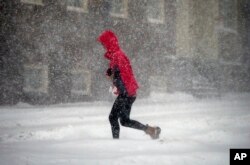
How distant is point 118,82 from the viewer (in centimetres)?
569

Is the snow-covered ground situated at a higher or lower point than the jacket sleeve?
lower

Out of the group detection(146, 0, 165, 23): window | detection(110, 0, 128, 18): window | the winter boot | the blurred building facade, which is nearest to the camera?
the winter boot

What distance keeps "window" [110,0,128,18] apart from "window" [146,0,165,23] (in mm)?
1692

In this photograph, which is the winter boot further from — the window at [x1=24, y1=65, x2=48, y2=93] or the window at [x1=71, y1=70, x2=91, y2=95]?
the window at [x1=71, y1=70, x2=91, y2=95]

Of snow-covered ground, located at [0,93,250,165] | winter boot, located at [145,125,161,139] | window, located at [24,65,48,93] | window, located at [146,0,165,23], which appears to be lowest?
snow-covered ground, located at [0,93,250,165]

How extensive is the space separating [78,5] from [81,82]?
3.10 metres

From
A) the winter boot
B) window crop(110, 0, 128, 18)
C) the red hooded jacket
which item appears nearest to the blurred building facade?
window crop(110, 0, 128, 18)

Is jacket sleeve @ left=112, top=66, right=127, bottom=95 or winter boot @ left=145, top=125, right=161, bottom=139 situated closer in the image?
jacket sleeve @ left=112, top=66, right=127, bottom=95

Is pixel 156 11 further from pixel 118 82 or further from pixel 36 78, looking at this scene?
pixel 118 82

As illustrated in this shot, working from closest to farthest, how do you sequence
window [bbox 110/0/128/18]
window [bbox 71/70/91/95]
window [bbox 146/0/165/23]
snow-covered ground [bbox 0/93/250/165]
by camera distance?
snow-covered ground [bbox 0/93/250/165] → window [bbox 71/70/91/95] → window [bbox 110/0/128/18] → window [bbox 146/0/165/23]

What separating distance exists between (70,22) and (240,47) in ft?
40.9

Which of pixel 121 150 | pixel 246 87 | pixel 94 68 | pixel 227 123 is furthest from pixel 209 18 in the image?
pixel 121 150

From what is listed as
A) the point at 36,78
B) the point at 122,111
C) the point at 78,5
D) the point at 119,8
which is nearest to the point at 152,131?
the point at 122,111

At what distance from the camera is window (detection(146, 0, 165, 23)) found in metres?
17.0
